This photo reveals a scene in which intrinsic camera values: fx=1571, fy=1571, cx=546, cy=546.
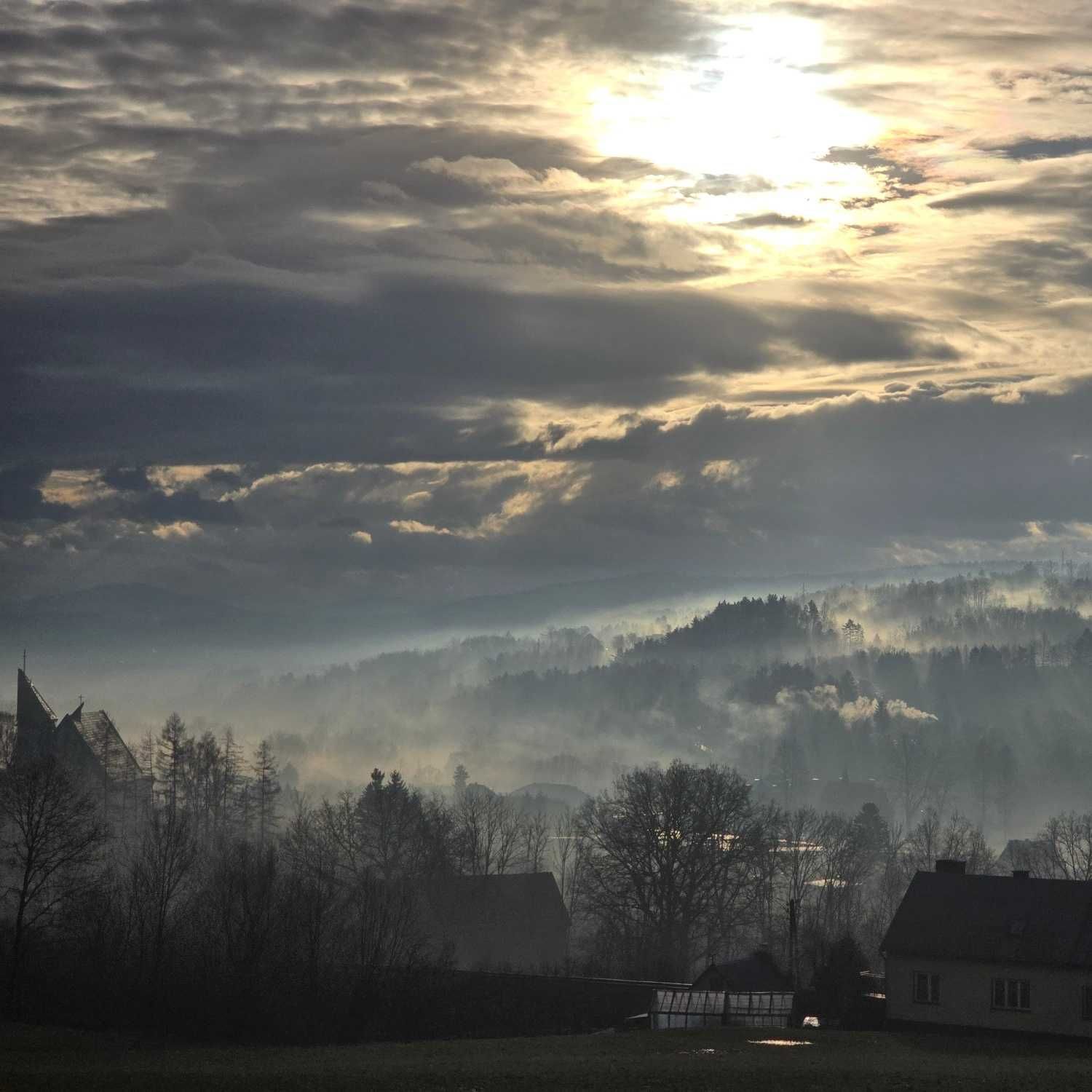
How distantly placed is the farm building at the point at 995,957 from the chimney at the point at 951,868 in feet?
3.92

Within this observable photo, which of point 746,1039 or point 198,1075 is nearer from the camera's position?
point 198,1075

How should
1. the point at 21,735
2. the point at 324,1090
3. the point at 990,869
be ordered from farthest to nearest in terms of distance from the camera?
the point at 21,735 < the point at 990,869 < the point at 324,1090

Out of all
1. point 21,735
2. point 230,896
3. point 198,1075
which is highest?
point 21,735

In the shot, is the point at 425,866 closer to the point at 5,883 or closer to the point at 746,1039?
the point at 5,883

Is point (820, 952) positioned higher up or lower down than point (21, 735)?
lower down

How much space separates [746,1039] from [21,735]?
131 meters

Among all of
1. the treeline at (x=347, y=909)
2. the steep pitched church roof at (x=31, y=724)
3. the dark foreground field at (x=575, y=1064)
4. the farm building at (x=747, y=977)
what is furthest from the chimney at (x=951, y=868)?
the steep pitched church roof at (x=31, y=724)

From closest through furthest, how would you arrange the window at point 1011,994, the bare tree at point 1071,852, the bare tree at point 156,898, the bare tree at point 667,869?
1. the window at point 1011,994
2. the bare tree at point 156,898
3. the bare tree at point 667,869
4. the bare tree at point 1071,852

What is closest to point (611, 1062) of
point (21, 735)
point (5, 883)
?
point (5, 883)

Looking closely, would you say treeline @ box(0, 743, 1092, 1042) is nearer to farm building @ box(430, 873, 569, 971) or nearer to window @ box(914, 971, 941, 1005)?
farm building @ box(430, 873, 569, 971)

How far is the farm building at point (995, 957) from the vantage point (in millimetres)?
67438

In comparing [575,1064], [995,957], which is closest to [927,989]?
[995,957]

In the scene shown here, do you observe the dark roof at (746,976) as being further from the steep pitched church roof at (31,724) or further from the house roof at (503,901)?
the steep pitched church roof at (31,724)

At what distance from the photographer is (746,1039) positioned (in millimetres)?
63438
